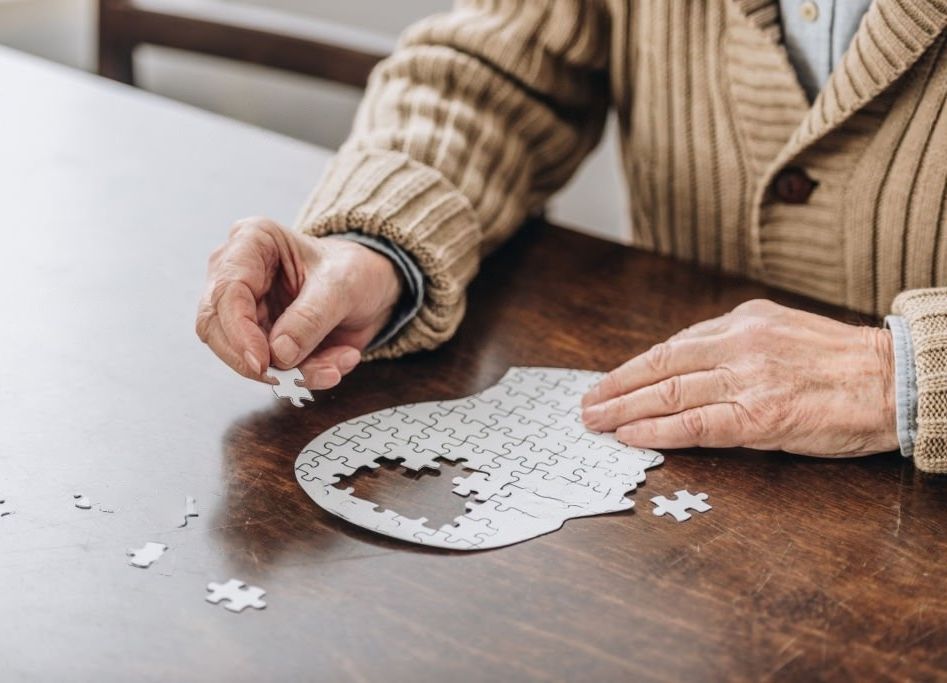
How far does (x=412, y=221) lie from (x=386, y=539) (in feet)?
1.54

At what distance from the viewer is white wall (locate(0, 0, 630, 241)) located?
2.75 m

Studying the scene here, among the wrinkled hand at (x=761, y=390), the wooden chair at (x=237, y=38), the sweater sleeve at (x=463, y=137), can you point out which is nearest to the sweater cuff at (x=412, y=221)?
the sweater sleeve at (x=463, y=137)

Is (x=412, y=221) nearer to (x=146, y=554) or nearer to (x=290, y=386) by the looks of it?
(x=290, y=386)

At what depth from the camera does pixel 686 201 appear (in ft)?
5.58

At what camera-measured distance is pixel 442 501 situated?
3.47 ft

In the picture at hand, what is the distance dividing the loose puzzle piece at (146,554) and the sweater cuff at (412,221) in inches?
16.2

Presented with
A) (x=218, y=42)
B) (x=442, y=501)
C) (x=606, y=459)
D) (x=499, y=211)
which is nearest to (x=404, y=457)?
(x=442, y=501)

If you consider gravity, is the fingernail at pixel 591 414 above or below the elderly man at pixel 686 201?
below

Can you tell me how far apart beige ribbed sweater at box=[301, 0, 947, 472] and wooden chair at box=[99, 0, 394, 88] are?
0.47 m

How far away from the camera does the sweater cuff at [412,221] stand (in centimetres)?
134

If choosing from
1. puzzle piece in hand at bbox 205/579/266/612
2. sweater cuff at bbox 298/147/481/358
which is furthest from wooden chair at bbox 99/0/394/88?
puzzle piece in hand at bbox 205/579/266/612

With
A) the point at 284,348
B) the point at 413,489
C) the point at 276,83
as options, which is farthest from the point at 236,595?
the point at 276,83

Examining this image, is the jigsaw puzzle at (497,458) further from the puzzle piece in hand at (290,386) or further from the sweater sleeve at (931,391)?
the sweater sleeve at (931,391)

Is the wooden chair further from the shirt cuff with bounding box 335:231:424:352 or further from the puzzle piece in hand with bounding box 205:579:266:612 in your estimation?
the puzzle piece in hand with bounding box 205:579:266:612
